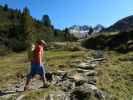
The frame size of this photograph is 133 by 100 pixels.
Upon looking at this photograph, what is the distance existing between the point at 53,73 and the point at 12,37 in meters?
56.7

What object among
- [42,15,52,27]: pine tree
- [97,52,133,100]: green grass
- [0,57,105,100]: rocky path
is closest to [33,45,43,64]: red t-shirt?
[0,57,105,100]: rocky path

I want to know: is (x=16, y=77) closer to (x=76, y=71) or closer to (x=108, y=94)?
(x=76, y=71)

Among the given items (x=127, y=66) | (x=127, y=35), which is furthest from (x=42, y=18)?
(x=127, y=66)

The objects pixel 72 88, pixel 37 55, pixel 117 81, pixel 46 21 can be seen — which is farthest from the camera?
pixel 46 21

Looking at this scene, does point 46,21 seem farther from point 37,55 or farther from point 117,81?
point 37,55


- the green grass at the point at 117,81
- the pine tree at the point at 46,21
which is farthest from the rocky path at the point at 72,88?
the pine tree at the point at 46,21

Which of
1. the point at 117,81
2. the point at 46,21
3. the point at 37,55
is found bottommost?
the point at 117,81

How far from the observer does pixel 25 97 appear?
10328 millimetres

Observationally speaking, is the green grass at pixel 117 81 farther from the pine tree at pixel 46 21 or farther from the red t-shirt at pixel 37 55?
the pine tree at pixel 46 21

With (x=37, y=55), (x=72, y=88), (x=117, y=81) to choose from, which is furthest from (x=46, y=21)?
(x=37, y=55)

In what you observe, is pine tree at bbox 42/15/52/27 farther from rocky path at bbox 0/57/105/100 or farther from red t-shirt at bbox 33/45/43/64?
red t-shirt at bbox 33/45/43/64

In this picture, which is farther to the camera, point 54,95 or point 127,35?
point 127,35

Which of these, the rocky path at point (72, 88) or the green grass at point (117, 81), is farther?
the green grass at point (117, 81)

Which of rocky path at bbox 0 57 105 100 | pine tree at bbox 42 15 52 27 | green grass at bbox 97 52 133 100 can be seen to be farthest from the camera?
pine tree at bbox 42 15 52 27
